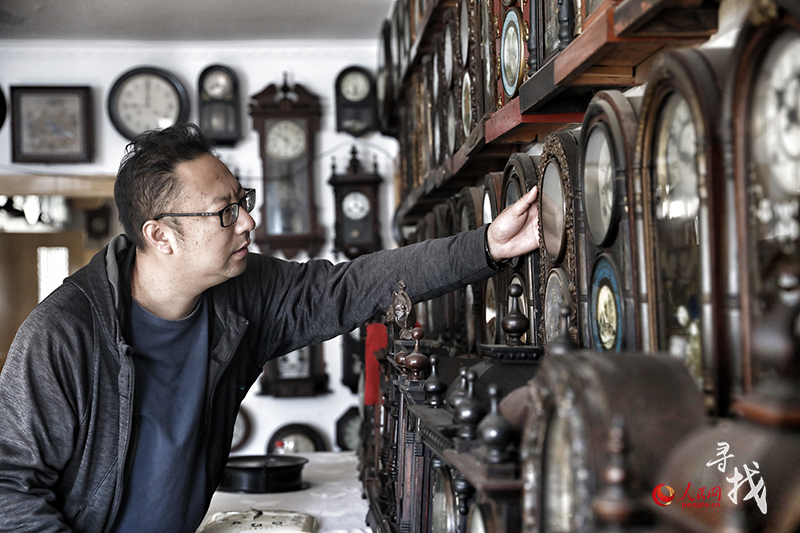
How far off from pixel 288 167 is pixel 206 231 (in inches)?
159

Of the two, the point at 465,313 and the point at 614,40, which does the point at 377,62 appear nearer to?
the point at 465,313

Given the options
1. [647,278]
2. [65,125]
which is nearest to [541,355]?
[647,278]

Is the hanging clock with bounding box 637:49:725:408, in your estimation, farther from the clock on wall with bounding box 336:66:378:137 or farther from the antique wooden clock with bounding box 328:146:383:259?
the clock on wall with bounding box 336:66:378:137

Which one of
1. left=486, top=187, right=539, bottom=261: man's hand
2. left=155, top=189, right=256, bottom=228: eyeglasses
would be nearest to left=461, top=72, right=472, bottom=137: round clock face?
left=486, top=187, right=539, bottom=261: man's hand

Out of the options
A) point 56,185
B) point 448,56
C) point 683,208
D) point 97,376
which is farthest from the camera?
point 56,185

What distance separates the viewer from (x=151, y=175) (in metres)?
2.00

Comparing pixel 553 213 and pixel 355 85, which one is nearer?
pixel 553 213

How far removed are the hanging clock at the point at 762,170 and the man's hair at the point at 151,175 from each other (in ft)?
5.14

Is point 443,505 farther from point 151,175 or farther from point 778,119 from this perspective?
point 151,175

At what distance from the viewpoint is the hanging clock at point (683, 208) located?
0.75m

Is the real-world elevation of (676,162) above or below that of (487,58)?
below

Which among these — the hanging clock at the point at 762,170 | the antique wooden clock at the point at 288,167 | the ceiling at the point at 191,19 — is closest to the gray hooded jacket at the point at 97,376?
the hanging clock at the point at 762,170

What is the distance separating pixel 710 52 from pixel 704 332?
313 mm

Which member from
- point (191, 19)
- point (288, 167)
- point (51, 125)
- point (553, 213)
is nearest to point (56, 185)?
point (51, 125)
